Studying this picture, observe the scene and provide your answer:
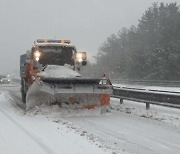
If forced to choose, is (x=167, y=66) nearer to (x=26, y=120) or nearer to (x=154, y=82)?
(x=154, y=82)

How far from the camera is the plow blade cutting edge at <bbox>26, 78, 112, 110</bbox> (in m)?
12.0

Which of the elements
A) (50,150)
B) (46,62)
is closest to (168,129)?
(50,150)

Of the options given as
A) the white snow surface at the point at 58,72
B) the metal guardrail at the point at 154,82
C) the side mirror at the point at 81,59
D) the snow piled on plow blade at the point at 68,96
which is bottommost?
the metal guardrail at the point at 154,82

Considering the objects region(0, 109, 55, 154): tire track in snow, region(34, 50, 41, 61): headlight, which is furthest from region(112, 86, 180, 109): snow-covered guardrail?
region(0, 109, 55, 154): tire track in snow

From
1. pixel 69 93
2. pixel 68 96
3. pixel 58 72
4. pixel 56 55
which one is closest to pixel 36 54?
pixel 56 55

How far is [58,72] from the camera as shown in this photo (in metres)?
13.4

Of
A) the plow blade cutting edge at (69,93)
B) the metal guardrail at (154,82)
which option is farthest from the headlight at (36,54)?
the metal guardrail at (154,82)

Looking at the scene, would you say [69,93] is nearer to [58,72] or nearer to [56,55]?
[58,72]

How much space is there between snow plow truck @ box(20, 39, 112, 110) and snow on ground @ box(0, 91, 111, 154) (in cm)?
129

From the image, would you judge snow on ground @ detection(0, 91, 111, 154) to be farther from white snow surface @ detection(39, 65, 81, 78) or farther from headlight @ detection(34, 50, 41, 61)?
headlight @ detection(34, 50, 41, 61)

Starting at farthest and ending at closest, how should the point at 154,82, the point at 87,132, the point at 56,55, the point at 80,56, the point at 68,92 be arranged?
1. the point at 154,82
2. the point at 80,56
3. the point at 56,55
4. the point at 68,92
5. the point at 87,132

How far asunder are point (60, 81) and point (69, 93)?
48 centimetres

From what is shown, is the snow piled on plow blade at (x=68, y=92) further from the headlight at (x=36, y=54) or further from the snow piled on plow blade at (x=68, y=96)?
the headlight at (x=36, y=54)

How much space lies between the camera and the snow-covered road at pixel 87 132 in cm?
732
